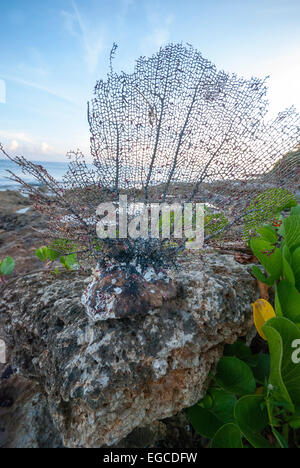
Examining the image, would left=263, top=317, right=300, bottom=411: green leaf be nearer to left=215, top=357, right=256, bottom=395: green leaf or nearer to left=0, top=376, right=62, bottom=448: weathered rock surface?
left=215, top=357, right=256, bottom=395: green leaf

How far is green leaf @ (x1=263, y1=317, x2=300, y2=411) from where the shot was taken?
719 millimetres

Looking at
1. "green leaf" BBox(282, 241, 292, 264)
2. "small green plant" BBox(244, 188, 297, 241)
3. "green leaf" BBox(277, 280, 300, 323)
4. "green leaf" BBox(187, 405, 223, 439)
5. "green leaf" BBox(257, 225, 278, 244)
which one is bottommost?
"green leaf" BBox(187, 405, 223, 439)

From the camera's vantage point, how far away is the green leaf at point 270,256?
0.93m

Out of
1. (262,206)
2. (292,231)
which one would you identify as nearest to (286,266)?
(292,231)

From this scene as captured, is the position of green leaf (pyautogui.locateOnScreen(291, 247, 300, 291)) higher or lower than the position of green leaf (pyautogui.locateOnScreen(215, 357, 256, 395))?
higher

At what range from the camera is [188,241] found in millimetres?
1061

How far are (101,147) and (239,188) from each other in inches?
21.9

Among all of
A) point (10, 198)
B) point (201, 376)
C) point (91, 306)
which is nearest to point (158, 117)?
point (91, 306)

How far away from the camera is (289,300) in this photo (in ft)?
2.83

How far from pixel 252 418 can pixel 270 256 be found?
53cm

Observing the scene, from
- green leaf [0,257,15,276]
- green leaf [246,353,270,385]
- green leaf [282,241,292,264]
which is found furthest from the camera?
green leaf [0,257,15,276]

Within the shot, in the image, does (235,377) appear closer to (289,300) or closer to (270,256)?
(289,300)

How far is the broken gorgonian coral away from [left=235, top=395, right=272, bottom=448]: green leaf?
1.74ft

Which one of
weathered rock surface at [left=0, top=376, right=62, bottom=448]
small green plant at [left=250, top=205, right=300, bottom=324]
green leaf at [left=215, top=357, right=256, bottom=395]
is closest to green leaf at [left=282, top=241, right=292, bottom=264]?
small green plant at [left=250, top=205, right=300, bottom=324]
